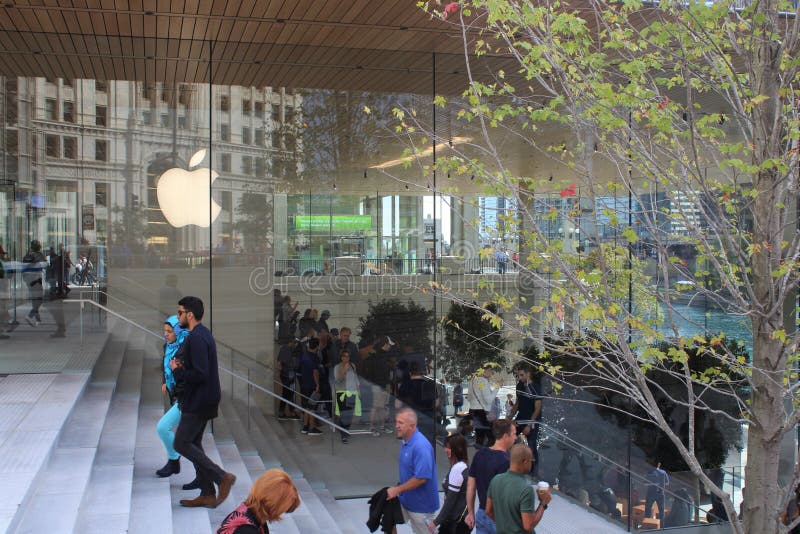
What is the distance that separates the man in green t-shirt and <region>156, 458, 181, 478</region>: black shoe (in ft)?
9.69

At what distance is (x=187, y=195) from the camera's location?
399 inches

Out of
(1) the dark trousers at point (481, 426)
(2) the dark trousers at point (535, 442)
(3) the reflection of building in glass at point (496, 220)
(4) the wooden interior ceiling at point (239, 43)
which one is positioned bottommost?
(2) the dark trousers at point (535, 442)

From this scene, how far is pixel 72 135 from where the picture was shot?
387 inches

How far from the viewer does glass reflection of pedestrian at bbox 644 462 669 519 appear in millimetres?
10797

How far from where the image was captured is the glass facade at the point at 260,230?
9.77 meters

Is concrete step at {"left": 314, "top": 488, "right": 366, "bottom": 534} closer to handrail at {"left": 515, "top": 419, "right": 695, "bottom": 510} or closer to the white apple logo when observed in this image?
handrail at {"left": 515, "top": 419, "right": 695, "bottom": 510}

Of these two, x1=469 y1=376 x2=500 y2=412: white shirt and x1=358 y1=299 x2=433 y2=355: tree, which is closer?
x1=358 y1=299 x2=433 y2=355: tree

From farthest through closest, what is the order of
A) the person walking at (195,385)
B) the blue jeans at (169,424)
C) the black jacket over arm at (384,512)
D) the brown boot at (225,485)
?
the blue jeans at (169,424)
the brown boot at (225,485)
the person walking at (195,385)
the black jacket over arm at (384,512)

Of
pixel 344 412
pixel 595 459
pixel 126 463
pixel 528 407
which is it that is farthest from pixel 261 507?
pixel 595 459

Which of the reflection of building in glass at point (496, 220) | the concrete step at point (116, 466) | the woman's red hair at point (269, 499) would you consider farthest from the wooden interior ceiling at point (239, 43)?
the woman's red hair at point (269, 499)

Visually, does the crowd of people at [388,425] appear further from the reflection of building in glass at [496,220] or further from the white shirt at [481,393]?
the reflection of building in glass at [496,220]

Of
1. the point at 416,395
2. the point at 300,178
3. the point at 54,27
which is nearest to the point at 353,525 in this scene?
the point at 416,395

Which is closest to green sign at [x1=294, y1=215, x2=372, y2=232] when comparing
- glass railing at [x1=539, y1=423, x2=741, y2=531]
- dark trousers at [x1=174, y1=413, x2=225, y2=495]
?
glass railing at [x1=539, y1=423, x2=741, y2=531]

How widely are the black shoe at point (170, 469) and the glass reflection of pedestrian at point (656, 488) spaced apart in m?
6.92
